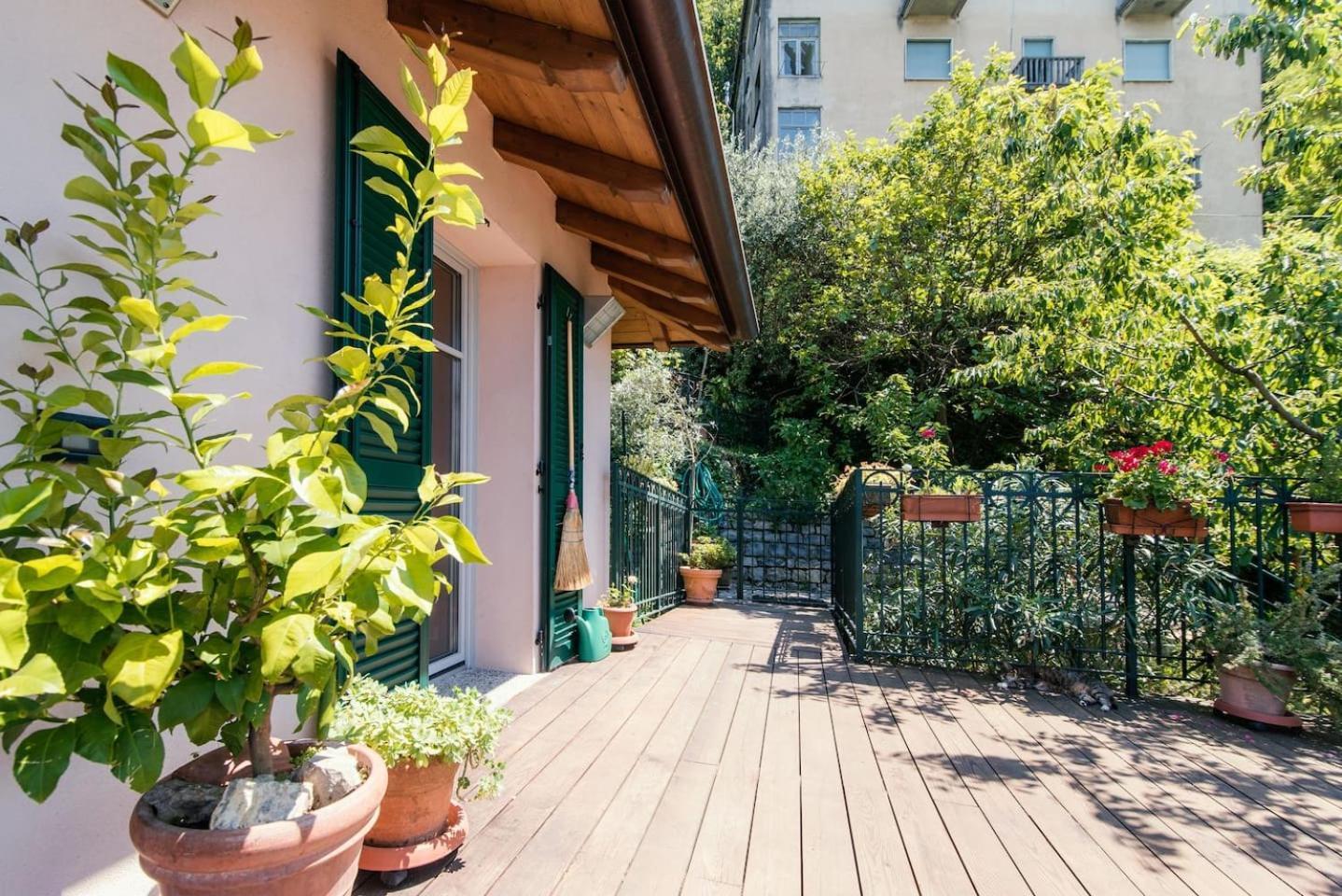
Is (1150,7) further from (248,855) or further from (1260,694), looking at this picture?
(248,855)

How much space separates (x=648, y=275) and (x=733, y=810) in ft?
10.2

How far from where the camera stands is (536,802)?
2.03 metres

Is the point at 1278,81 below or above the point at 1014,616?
above

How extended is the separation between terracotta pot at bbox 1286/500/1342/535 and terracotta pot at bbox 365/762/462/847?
3.91m

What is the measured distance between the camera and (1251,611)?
3084 mm

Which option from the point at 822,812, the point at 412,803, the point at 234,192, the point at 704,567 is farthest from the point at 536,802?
the point at 704,567

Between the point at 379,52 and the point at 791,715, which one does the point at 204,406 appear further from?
the point at 791,715

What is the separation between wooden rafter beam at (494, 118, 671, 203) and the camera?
104 inches

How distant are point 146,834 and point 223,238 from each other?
1196 millimetres

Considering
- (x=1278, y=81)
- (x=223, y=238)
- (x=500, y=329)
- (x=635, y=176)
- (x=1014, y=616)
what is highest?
(x=1278, y=81)

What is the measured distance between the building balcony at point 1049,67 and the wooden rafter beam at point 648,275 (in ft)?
43.5

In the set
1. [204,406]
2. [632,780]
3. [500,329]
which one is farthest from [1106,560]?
[204,406]

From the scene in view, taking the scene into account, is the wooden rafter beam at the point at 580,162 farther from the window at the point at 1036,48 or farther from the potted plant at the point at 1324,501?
the window at the point at 1036,48

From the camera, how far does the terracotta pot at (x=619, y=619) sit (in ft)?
13.6
